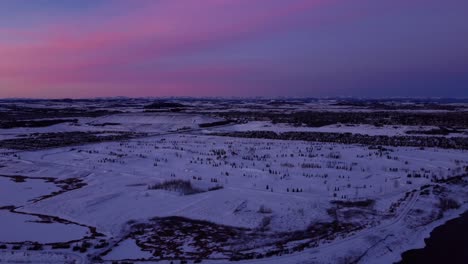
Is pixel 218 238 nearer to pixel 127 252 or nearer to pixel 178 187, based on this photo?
pixel 127 252

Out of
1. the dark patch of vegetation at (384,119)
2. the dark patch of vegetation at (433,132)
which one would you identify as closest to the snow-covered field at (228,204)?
the dark patch of vegetation at (433,132)

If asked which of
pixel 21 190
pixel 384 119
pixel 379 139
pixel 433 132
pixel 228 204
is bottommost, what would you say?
pixel 21 190

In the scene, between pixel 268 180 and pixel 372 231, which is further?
pixel 268 180

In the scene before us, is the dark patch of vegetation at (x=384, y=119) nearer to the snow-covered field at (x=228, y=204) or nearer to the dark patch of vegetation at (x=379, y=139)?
the dark patch of vegetation at (x=379, y=139)

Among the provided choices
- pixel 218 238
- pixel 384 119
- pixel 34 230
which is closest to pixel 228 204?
pixel 218 238

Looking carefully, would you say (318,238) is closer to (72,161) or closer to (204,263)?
(204,263)

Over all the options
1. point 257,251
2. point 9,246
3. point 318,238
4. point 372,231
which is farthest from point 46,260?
point 372,231

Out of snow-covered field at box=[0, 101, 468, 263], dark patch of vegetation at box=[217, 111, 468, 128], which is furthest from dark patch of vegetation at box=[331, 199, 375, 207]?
dark patch of vegetation at box=[217, 111, 468, 128]

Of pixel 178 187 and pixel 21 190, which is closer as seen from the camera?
pixel 178 187
